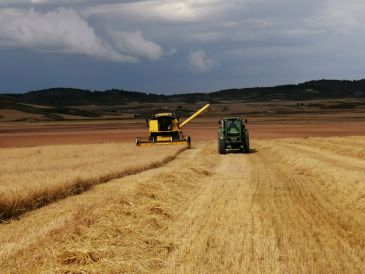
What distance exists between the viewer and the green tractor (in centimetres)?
3525

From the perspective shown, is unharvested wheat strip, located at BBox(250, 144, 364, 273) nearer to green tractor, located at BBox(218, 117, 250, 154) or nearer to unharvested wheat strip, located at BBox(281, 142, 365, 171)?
unharvested wheat strip, located at BBox(281, 142, 365, 171)

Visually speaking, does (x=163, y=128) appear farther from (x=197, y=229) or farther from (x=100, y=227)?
(x=100, y=227)

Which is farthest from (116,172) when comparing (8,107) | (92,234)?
(8,107)

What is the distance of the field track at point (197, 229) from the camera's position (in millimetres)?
8492

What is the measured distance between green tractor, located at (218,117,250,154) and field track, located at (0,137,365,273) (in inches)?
649

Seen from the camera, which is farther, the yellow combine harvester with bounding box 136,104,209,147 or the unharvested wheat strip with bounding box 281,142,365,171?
the yellow combine harvester with bounding box 136,104,209,147

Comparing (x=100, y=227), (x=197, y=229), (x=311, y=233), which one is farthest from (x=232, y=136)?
(x=100, y=227)

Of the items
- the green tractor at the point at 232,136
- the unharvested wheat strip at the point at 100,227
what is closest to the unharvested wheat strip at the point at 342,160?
the green tractor at the point at 232,136

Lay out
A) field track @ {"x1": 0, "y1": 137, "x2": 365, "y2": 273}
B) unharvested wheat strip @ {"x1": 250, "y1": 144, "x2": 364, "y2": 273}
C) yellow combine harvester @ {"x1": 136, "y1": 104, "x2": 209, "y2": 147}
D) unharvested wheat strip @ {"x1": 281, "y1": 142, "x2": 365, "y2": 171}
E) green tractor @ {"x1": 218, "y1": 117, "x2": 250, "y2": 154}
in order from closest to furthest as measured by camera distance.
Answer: field track @ {"x1": 0, "y1": 137, "x2": 365, "y2": 273} < unharvested wheat strip @ {"x1": 250, "y1": 144, "x2": 364, "y2": 273} < unharvested wheat strip @ {"x1": 281, "y1": 142, "x2": 365, "y2": 171} < green tractor @ {"x1": 218, "y1": 117, "x2": 250, "y2": 154} < yellow combine harvester @ {"x1": 136, "y1": 104, "x2": 209, "y2": 147}

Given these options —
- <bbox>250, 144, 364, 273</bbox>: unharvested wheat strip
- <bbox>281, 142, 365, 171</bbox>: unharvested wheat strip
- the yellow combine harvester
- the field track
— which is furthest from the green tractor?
<bbox>250, 144, 364, 273</bbox>: unharvested wheat strip

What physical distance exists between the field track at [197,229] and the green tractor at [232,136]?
54.1 ft

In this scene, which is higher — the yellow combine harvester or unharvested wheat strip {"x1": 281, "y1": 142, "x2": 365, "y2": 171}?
the yellow combine harvester

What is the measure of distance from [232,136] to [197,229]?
24.9 m

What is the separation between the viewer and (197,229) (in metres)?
11.2
